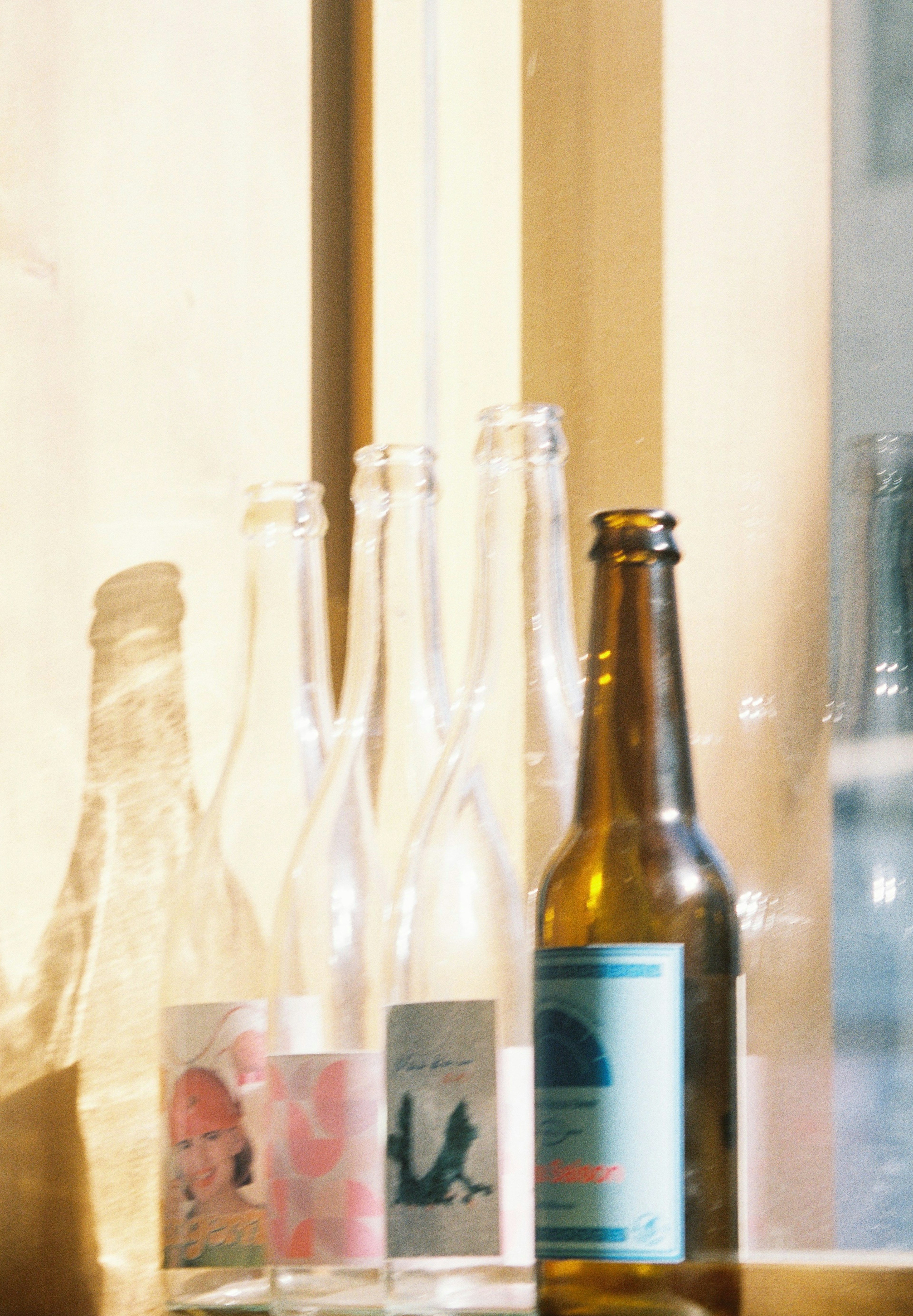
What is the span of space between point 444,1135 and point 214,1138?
11 centimetres

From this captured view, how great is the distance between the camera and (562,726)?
60 cm

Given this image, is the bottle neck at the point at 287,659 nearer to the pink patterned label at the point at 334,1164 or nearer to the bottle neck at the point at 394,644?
the bottle neck at the point at 394,644

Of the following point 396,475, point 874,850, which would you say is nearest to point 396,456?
point 396,475

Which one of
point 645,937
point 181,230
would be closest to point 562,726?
point 645,937

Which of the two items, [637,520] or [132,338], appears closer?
[637,520]

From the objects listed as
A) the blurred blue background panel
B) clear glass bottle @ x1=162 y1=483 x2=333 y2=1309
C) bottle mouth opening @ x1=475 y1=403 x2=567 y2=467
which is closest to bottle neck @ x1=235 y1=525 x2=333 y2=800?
clear glass bottle @ x1=162 y1=483 x2=333 y2=1309

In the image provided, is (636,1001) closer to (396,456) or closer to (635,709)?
(635,709)

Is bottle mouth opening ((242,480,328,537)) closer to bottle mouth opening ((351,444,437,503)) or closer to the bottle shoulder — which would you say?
bottle mouth opening ((351,444,437,503))

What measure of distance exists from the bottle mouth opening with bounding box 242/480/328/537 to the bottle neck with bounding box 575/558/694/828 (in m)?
0.18

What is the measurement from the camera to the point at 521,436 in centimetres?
57

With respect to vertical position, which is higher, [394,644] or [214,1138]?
[394,644]

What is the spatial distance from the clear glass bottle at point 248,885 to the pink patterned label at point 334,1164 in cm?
4

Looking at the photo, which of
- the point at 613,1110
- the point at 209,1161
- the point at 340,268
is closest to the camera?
the point at 613,1110

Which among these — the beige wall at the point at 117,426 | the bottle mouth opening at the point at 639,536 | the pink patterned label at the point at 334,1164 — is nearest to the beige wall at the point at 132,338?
the beige wall at the point at 117,426
